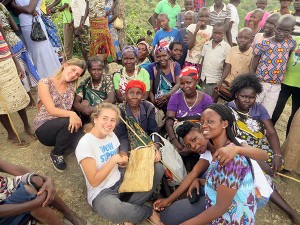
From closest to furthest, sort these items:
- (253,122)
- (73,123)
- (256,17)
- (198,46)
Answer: (73,123)
(253,122)
(198,46)
(256,17)

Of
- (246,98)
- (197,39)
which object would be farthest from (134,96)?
(197,39)

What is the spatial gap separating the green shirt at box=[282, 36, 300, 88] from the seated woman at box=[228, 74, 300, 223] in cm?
83

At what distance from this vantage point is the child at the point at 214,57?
14.0 ft

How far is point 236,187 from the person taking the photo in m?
1.78

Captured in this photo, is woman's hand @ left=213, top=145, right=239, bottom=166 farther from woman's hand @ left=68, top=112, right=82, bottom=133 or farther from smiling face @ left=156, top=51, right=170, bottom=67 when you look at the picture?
smiling face @ left=156, top=51, right=170, bottom=67

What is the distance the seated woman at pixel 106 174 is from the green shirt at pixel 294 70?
231 centimetres

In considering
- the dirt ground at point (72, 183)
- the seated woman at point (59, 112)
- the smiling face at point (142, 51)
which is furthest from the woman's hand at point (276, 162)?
the smiling face at point (142, 51)

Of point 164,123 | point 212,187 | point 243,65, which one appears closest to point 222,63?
point 243,65

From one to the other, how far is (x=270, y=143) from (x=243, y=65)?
1.32m

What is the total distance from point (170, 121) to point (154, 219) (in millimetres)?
1287

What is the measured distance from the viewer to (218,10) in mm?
5344

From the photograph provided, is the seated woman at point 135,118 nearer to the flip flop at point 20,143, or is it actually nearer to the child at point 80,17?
the flip flop at point 20,143

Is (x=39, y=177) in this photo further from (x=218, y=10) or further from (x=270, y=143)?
(x=218, y=10)

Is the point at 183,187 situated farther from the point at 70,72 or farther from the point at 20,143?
the point at 20,143
